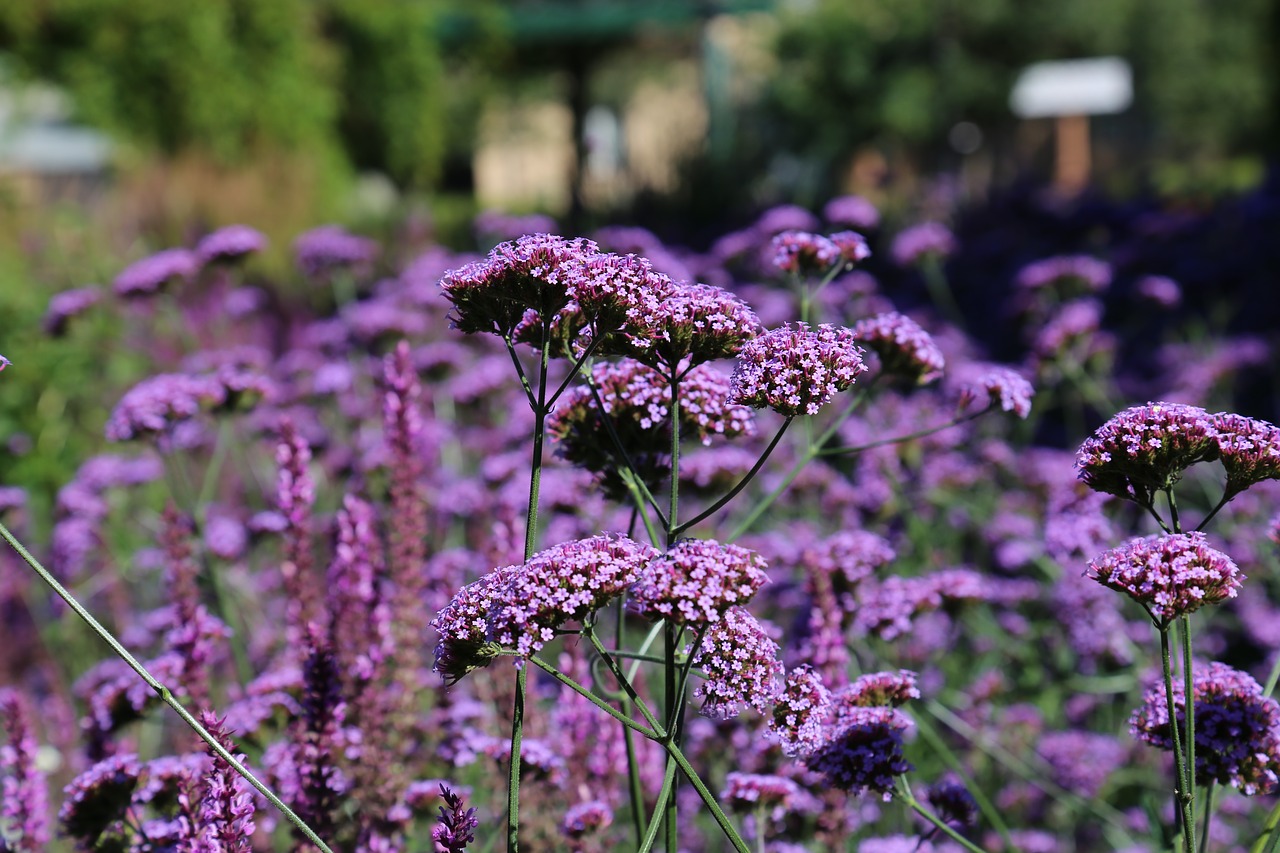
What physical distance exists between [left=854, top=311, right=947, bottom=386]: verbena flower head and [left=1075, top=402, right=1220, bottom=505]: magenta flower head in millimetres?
625

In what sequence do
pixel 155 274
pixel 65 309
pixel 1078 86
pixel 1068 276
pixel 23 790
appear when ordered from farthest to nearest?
pixel 1078 86 < pixel 1068 276 < pixel 65 309 < pixel 155 274 < pixel 23 790

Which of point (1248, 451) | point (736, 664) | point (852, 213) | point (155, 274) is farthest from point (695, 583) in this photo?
point (155, 274)

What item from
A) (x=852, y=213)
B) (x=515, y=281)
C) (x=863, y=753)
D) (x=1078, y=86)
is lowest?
(x=1078, y=86)

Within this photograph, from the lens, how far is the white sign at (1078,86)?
44.7 metres

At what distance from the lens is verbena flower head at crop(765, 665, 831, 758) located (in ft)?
5.12

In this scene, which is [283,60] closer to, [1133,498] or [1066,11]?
[1133,498]

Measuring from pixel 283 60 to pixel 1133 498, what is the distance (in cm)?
1808

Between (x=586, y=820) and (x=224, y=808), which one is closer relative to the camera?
(x=224, y=808)

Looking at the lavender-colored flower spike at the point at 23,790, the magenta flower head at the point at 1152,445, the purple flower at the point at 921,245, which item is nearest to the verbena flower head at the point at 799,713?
the magenta flower head at the point at 1152,445

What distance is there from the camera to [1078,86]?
44.7 m

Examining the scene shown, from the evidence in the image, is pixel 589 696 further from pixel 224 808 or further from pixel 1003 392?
pixel 1003 392

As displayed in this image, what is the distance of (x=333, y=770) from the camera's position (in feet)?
6.46

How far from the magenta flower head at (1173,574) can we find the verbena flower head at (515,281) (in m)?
0.77

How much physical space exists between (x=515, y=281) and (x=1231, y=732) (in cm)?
118
